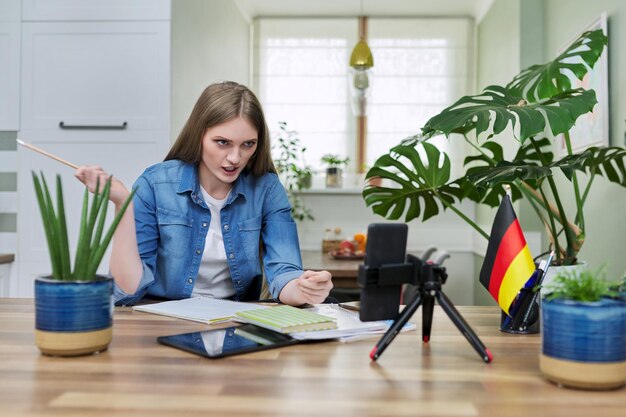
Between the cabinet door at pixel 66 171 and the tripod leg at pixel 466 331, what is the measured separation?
8.03 feet

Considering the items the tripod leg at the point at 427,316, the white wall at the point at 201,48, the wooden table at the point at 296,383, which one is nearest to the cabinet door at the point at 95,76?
the white wall at the point at 201,48

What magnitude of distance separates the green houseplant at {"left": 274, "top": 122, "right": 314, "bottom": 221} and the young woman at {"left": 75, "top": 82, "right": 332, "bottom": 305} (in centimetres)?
279

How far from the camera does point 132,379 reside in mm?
942

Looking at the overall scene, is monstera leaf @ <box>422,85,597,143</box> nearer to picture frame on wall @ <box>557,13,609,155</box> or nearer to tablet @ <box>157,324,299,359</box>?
tablet @ <box>157,324,299,359</box>

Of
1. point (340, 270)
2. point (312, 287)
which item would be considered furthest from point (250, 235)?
point (340, 270)

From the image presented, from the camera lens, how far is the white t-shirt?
6.42 ft

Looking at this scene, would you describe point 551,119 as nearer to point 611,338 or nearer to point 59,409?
point 611,338

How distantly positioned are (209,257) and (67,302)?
0.91m

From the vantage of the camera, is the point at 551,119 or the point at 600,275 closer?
the point at 600,275

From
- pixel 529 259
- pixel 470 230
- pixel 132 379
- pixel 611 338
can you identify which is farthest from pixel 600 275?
pixel 470 230

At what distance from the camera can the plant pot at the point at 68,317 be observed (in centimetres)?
105

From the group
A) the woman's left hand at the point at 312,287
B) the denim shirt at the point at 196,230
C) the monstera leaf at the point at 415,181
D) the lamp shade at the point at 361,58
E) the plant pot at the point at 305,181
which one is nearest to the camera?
the woman's left hand at the point at 312,287

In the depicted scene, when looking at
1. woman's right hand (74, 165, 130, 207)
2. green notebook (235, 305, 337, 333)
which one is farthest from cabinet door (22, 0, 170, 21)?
green notebook (235, 305, 337, 333)

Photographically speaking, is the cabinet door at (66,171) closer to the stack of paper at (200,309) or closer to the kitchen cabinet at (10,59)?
the kitchen cabinet at (10,59)
